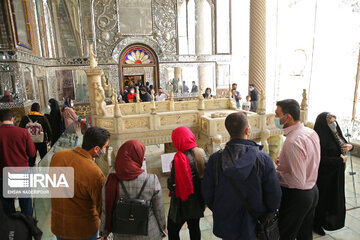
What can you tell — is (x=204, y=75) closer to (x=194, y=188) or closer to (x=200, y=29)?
(x=200, y=29)

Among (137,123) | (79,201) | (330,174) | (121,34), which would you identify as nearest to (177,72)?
(121,34)

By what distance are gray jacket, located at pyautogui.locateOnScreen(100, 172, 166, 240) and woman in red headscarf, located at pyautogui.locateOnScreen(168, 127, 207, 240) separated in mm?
308

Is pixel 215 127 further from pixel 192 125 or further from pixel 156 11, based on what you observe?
pixel 156 11

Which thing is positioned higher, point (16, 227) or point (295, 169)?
point (295, 169)

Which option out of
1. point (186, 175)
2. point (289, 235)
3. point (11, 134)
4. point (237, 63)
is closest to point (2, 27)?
point (11, 134)

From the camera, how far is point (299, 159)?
7.27ft

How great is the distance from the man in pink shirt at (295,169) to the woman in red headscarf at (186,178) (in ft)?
2.70

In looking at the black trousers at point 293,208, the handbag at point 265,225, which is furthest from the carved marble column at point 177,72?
the handbag at point 265,225

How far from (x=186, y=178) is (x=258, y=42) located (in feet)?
31.8

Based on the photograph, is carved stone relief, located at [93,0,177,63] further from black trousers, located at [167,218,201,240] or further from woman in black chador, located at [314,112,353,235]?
black trousers, located at [167,218,201,240]

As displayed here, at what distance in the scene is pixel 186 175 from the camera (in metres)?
2.26

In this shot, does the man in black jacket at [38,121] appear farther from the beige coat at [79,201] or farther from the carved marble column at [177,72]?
the carved marble column at [177,72]

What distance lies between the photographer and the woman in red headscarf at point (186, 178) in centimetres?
227

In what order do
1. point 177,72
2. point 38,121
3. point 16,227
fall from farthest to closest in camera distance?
1. point 177,72
2. point 38,121
3. point 16,227
